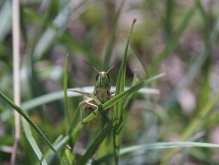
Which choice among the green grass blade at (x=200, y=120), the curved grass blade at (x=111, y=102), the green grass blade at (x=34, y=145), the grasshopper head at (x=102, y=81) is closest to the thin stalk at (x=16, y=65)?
the green grass blade at (x=34, y=145)

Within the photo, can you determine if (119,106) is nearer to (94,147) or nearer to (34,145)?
(94,147)

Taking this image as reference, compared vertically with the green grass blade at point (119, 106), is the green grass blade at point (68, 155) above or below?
below

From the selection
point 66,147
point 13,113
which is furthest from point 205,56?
point 66,147

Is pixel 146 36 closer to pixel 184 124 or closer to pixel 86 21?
pixel 86 21

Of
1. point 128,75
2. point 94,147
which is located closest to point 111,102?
point 94,147

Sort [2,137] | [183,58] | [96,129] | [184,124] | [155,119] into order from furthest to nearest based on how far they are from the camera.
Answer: [183,58] < [184,124] < [155,119] < [2,137] < [96,129]

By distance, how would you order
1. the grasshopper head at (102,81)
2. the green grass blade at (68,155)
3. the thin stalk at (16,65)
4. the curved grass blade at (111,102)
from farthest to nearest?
the thin stalk at (16,65)
the grasshopper head at (102,81)
the green grass blade at (68,155)
the curved grass blade at (111,102)

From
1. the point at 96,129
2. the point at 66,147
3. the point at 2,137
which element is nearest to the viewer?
the point at 66,147

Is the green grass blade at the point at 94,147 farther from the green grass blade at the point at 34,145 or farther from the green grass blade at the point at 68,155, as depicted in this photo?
the green grass blade at the point at 34,145
